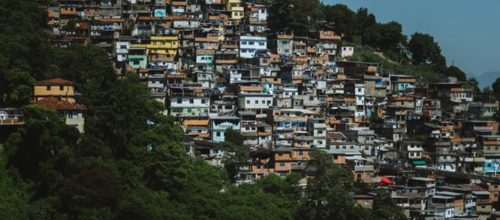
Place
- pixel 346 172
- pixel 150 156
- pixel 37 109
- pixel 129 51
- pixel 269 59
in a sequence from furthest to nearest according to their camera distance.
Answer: pixel 269 59 → pixel 129 51 → pixel 346 172 → pixel 150 156 → pixel 37 109

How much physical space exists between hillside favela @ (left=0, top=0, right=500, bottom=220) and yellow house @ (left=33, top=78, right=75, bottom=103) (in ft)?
0.12

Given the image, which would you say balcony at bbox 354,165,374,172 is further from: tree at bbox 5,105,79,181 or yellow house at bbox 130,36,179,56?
tree at bbox 5,105,79,181

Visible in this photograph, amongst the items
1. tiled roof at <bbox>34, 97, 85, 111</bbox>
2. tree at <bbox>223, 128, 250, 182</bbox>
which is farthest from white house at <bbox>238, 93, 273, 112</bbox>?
tiled roof at <bbox>34, 97, 85, 111</bbox>

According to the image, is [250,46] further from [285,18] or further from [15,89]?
[15,89]

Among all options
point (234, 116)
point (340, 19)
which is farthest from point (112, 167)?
point (340, 19)

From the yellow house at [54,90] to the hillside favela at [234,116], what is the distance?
4 cm

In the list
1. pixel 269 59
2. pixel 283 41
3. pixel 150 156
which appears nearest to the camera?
pixel 150 156

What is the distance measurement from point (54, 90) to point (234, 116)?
9.12 m

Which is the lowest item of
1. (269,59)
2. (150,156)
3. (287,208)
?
(287,208)

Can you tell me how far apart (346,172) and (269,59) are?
43.2ft

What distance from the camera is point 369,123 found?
35.4 m

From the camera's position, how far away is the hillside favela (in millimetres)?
20422

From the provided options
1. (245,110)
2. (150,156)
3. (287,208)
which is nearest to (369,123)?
(245,110)

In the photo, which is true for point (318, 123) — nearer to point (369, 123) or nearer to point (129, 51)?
point (369, 123)
